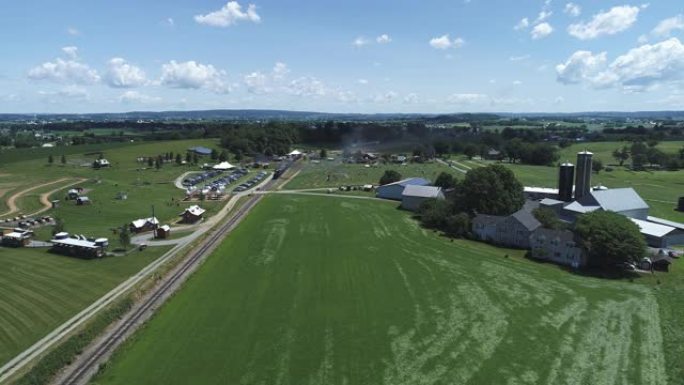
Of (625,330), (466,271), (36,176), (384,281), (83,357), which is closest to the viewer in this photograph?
(83,357)

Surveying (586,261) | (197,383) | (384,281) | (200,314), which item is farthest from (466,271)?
(197,383)

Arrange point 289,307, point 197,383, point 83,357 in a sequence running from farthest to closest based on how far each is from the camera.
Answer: point 289,307 < point 83,357 < point 197,383

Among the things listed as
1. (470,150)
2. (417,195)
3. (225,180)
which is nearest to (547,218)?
(417,195)

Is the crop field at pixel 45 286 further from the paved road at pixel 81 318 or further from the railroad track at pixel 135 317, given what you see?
the railroad track at pixel 135 317

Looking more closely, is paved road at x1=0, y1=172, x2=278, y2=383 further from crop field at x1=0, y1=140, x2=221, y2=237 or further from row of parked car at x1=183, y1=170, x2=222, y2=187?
row of parked car at x1=183, y1=170, x2=222, y2=187

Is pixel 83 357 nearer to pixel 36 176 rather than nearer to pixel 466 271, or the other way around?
pixel 466 271

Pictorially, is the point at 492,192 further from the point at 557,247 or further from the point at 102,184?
the point at 102,184
